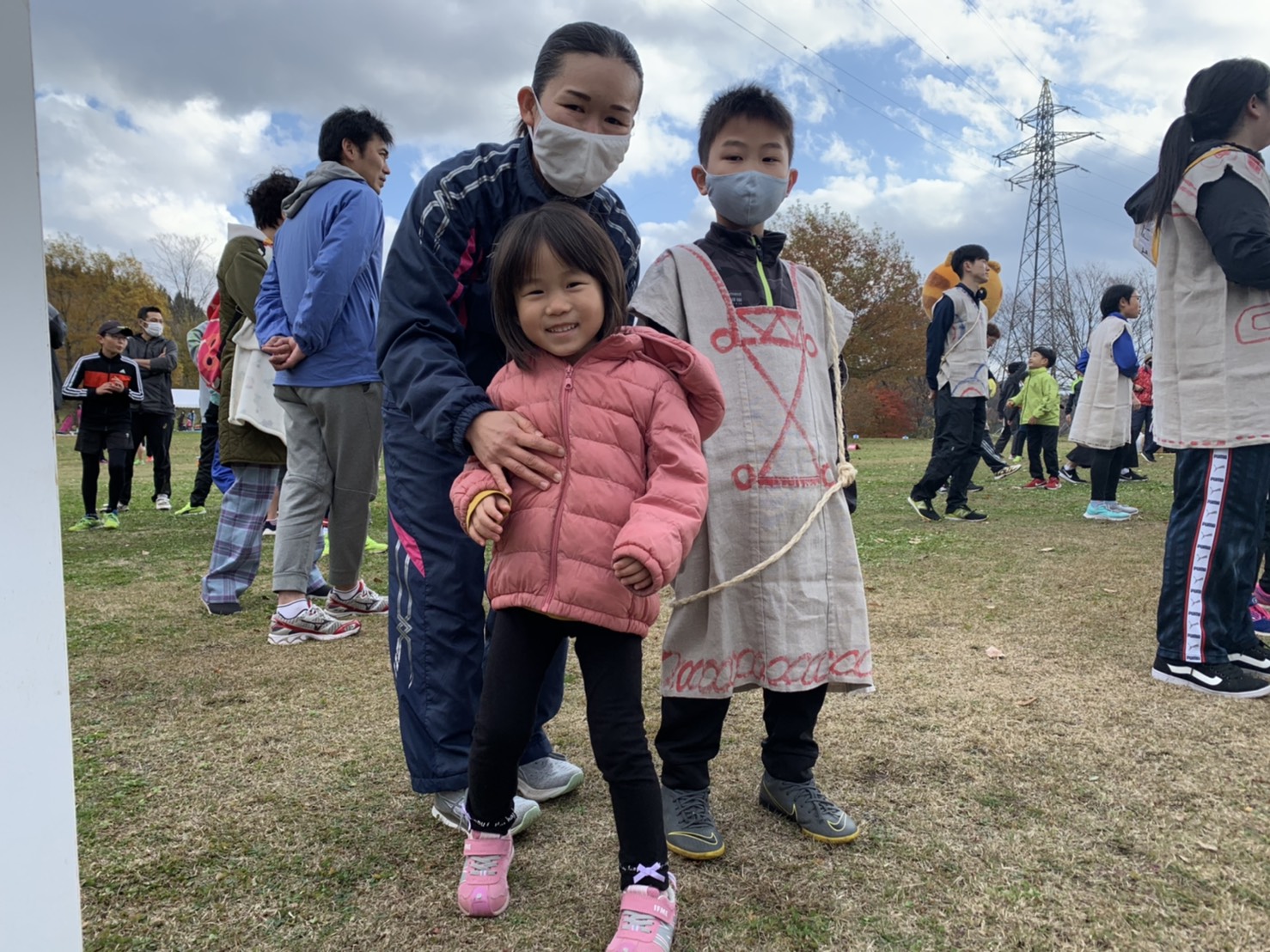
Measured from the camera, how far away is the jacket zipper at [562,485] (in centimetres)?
158

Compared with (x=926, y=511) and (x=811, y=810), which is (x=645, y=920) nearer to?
(x=811, y=810)

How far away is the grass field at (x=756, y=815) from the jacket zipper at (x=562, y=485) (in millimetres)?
653

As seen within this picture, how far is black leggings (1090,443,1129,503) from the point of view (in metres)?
7.14

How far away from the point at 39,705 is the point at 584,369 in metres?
1.04

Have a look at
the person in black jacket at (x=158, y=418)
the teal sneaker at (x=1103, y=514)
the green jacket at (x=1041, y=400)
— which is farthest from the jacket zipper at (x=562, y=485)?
the green jacket at (x=1041, y=400)

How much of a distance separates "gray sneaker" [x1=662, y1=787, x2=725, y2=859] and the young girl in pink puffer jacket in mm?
269

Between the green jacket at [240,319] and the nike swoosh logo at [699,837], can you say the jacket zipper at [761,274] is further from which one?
the green jacket at [240,319]

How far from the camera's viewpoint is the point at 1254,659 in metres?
3.03


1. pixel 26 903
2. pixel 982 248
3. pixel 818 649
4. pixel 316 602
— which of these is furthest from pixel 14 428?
pixel 982 248

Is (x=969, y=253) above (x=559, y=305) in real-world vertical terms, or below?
above

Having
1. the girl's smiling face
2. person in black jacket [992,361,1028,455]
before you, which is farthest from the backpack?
person in black jacket [992,361,1028,455]

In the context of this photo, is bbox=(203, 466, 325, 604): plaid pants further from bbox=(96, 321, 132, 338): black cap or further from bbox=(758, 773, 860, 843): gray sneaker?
bbox=(96, 321, 132, 338): black cap

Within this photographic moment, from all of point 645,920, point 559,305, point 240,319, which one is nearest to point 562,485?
point 559,305

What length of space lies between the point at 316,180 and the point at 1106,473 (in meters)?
6.55
